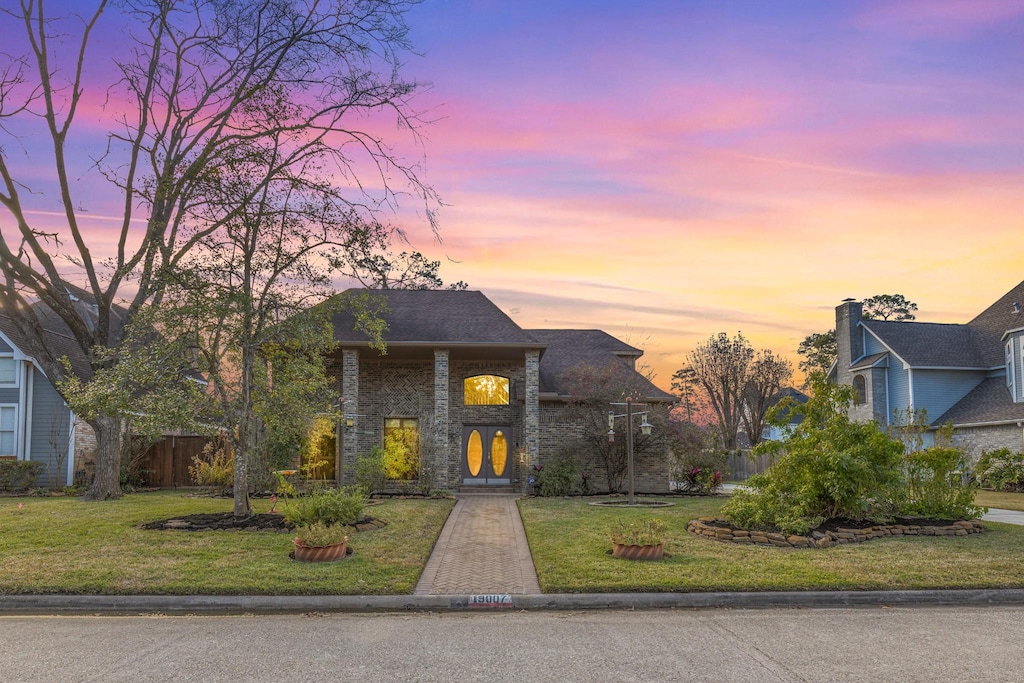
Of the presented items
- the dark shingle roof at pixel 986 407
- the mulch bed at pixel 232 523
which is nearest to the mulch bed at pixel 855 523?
the mulch bed at pixel 232 523

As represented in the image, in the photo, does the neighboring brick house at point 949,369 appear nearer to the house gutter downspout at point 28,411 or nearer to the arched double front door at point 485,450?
the arched double front door at point 485,450

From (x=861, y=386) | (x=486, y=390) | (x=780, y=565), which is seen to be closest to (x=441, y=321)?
(x=486, y=390)

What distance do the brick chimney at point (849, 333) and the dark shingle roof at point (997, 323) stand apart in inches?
190

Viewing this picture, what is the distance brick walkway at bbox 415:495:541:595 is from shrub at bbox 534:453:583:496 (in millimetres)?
4947

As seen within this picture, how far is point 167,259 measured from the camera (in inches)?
610

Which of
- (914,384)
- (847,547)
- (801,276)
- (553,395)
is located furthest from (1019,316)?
(847,547)

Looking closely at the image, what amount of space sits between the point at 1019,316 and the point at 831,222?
1657 cm

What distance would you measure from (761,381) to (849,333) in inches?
494

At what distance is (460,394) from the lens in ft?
84.4

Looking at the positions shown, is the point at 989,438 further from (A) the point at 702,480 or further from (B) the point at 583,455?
(B) the point at 583,455

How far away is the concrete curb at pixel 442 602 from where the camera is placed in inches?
342

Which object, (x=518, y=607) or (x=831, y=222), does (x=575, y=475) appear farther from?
(x=518, y=607)

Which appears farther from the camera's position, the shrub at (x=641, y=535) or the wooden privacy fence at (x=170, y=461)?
the wooden privacy fence at (x=170, y=461)

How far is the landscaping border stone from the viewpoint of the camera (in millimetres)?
11977
